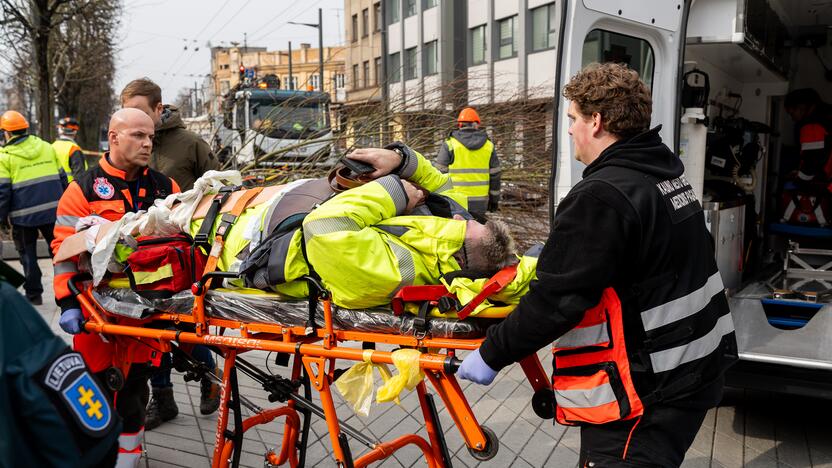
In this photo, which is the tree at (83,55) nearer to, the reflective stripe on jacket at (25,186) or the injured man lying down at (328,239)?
the reflective stripe on jacket at (25,186)

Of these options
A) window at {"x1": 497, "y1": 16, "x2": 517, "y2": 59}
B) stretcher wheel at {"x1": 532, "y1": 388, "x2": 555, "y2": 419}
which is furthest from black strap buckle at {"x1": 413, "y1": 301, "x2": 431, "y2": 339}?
window at {"x1": 497, "y1": 16, "x2": 517, "y2": 59}

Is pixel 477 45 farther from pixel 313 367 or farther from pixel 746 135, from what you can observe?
pixel 313 367

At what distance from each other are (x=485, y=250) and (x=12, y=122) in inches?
252

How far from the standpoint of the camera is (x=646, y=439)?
217 cm

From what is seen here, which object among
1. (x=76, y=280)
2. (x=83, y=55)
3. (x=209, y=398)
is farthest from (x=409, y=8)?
(x=76, y=280)

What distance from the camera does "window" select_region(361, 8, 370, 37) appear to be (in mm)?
44006

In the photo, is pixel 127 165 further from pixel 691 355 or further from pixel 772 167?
pixel 772 167

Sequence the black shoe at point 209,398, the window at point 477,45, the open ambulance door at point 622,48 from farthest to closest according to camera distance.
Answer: the window at point 477,45, the black shoe at point 209,398, the open ambulance door at point 622,48

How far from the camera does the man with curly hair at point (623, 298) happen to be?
2098mm

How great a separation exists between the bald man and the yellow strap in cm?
36

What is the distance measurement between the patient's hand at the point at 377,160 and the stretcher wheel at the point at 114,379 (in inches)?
56.5

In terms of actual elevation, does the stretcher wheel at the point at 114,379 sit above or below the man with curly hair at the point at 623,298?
below

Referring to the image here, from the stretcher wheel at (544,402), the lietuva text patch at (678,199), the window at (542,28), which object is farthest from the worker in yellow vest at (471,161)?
the window at (542,28)

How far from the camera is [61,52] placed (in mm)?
16547
